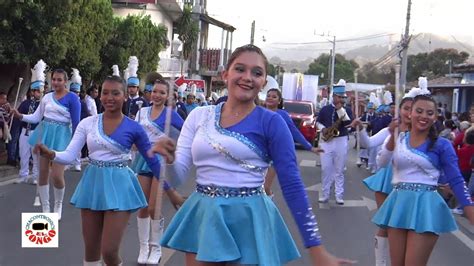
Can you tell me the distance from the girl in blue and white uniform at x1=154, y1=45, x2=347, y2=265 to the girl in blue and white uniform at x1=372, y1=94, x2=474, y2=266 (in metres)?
2.03

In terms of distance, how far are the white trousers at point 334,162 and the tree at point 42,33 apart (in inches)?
281

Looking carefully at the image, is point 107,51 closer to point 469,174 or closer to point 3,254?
point 469,174

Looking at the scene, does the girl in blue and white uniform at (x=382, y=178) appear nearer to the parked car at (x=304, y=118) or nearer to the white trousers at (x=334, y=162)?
the white trousers at (x=334, y=162)

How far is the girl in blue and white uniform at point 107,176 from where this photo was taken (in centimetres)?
539

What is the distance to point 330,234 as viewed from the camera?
9195mm

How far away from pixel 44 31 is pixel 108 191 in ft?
35.0

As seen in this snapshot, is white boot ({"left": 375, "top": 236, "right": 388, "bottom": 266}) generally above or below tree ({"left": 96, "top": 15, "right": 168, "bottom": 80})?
below

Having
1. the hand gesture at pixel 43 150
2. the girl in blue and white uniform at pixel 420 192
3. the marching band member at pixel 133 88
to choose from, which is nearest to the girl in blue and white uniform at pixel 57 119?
the marching band member at pixel 133 88

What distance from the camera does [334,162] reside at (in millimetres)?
11930

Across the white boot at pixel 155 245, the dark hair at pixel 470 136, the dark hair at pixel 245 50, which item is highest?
the dark hair at pixel 245 50

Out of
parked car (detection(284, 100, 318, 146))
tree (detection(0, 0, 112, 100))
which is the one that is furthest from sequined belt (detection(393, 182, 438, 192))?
parked car (detection(284, 100, 318, 146))

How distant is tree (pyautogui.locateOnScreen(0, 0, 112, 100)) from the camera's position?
47.6 feet

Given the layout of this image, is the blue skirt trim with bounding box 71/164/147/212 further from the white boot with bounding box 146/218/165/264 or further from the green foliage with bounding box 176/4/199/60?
the green foliage with bounding box 176/4/199/60

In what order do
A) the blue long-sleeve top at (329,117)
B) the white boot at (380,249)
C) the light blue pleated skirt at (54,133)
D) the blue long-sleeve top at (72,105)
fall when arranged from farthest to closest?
the blue long-sleeve top at (329,117) < the light blue pleated skirt at (54,133) < the blue long-sleeve top at (72,105) < the white boot at (380,249)
